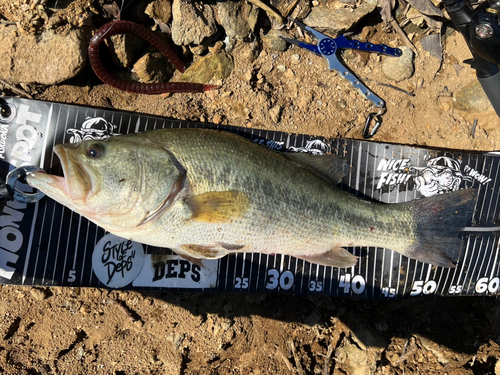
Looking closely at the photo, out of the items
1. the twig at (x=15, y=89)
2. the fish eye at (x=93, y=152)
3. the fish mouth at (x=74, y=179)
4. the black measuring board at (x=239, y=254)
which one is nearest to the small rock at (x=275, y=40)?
the black measuring board at (x=239, y=254)

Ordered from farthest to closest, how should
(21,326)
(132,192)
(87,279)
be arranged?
(21,326) < (87,279) < (132,192)

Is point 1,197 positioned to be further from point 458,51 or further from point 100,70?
point 458,51

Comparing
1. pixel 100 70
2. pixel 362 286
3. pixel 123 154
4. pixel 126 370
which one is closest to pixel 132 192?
pixel 123 154

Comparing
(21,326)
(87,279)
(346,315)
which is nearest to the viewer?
(87,279)

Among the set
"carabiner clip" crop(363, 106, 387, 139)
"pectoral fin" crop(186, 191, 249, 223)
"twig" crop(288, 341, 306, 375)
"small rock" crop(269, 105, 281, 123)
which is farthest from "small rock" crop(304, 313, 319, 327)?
"small rock" crop(269, 105, 281, 123)

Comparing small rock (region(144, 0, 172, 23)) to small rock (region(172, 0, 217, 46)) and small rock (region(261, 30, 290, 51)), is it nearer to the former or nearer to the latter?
small rock (region(172, 0, 217, 46))

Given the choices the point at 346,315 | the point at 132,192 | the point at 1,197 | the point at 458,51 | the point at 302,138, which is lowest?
the point at 346,315
